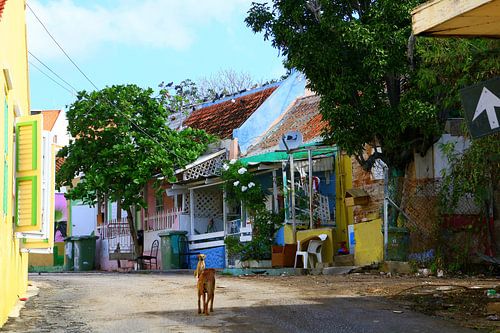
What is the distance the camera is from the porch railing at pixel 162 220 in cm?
2905

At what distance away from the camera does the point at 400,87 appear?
817 inches

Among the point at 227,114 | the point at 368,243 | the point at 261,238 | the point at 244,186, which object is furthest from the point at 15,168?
the point at 227,114

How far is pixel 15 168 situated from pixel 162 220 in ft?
65.0

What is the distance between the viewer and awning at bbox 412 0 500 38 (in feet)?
30.7

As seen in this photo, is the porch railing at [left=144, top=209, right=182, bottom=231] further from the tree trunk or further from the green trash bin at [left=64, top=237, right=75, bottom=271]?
the green trash bin at [left=64, top=237, right=75, bottom=271]

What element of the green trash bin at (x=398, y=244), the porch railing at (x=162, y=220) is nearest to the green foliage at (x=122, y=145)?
the porch railing at (x=162, y=220)

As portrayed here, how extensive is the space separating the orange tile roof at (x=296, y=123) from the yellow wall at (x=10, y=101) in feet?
48.3

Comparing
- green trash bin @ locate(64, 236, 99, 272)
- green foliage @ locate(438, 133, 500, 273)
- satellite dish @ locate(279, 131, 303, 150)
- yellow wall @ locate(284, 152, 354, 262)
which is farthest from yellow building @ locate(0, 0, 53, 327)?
green trash bin @ locate(64, 236, 99, 272)

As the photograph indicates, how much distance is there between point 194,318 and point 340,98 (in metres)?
10.1

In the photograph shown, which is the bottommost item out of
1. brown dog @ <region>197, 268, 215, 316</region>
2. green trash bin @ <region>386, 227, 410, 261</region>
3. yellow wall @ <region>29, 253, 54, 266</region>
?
brown dog @ <region>197, 268, 215, 316</region>

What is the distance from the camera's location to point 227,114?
3184cm

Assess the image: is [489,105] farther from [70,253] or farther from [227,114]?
[70,253]

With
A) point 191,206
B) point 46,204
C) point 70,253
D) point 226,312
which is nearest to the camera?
point 226,312

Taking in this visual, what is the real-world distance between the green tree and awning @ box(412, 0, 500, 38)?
1777 cm
